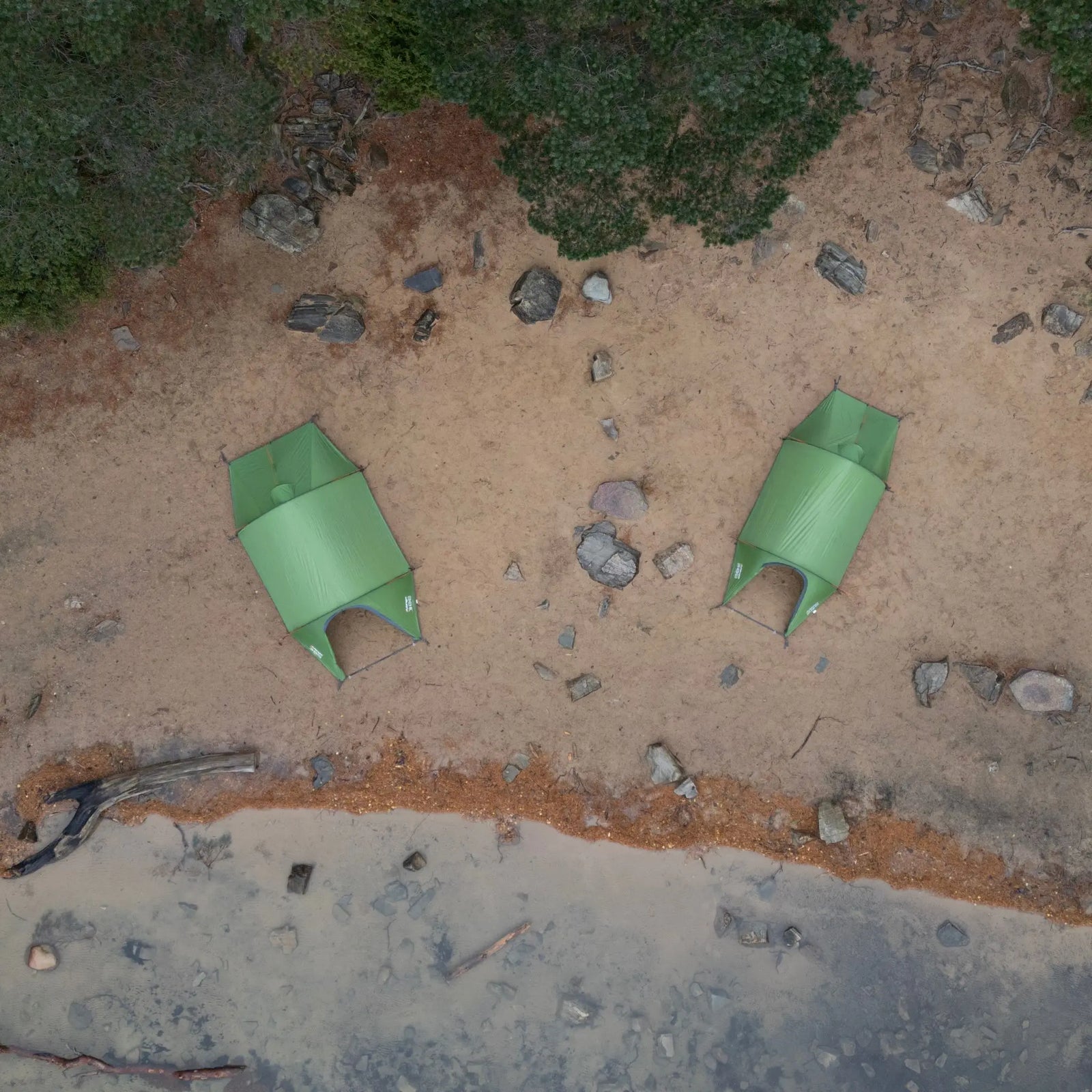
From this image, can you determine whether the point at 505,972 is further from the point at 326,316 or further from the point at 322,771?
the point at 326,316

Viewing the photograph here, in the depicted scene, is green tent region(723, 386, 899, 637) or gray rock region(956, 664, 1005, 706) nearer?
green tent region(723, 386, 899, 637)

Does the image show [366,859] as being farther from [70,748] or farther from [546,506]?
[546,506]

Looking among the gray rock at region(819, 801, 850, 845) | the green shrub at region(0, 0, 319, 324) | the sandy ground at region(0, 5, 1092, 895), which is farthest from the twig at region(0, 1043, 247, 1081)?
the green shrub at region(0, 0, 319, 324)

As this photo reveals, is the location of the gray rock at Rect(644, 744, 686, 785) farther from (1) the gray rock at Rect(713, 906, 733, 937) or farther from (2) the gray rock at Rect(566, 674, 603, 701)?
(1) the gray rock at Rect(713, 906, 733, 937)

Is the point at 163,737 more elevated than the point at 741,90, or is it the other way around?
the point at 741,90

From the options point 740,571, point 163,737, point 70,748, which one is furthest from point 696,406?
point 70,748

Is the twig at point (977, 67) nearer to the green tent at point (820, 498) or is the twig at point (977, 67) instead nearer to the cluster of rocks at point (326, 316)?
the green tent at point (820, 498)
